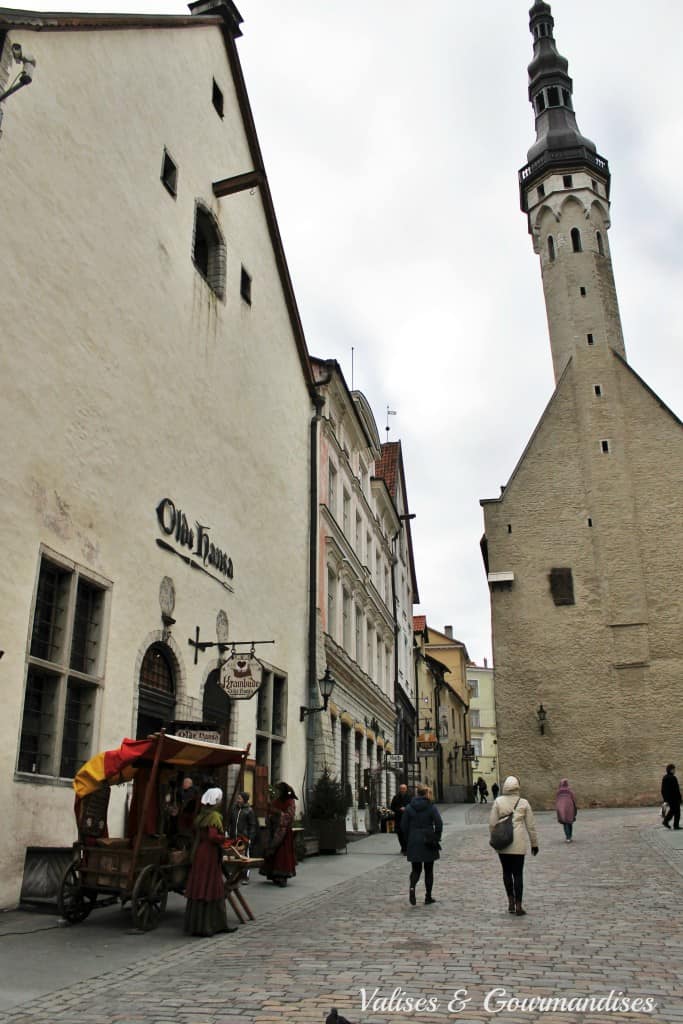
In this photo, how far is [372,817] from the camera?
26.7 meters

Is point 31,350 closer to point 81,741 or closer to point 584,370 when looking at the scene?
point 81,741

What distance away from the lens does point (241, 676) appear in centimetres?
1462

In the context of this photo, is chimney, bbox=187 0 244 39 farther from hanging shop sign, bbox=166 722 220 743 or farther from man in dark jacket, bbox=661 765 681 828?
man in dark jacket, bbox=661 765 681 828

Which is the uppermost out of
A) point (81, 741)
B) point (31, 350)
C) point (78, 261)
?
point (78, 261)

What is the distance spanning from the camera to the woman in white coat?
9.93 meters

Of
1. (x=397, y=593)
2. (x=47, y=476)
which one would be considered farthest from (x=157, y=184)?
(x=397, y=593)

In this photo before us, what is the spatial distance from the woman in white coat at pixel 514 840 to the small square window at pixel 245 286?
13.6 m

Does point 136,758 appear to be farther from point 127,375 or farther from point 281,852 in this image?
point 127,375

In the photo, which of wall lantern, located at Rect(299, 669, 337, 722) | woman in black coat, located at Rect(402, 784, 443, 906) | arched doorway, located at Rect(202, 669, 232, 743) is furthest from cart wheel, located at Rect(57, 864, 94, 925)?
wall lantern, located at Rect(299, 669, 337, 722)

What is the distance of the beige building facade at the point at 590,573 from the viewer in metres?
34.0

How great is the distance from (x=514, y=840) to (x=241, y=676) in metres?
6.03

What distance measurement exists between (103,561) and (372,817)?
674 inches

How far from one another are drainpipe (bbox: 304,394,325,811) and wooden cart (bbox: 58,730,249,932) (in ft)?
34.9

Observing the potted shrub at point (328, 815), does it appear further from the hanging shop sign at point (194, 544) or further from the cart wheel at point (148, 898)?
the cart wheel at point (148, 898)
